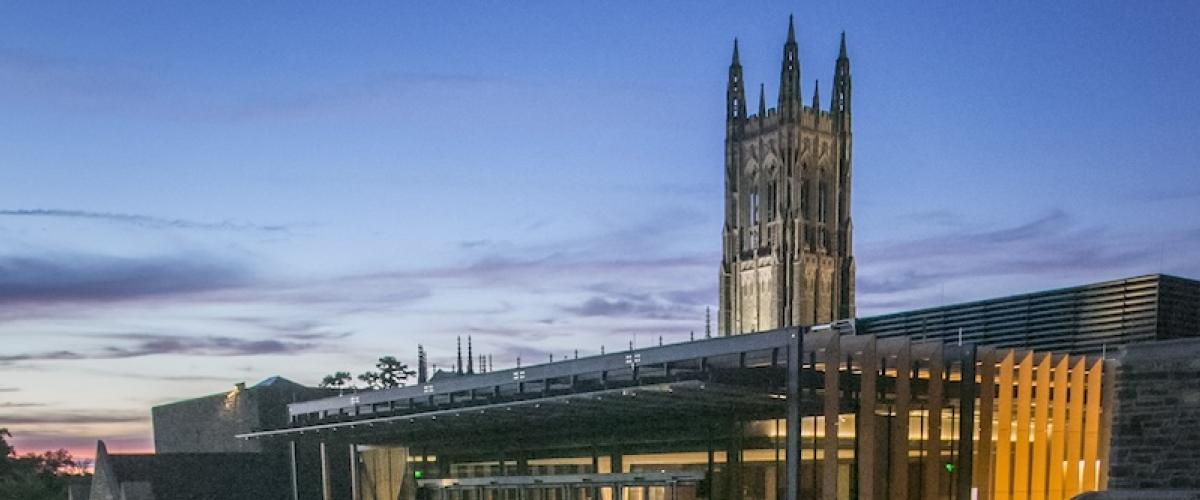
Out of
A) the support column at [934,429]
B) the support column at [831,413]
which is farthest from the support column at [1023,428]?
the support column at [831,413]

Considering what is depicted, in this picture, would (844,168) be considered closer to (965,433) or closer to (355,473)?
(355,473)

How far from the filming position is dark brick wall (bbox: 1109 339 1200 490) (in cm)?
2638

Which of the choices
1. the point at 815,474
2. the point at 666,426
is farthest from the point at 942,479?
the point at 666,426

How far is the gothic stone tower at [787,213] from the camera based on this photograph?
100750mm

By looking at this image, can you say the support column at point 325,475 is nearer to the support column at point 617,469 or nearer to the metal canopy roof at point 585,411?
the metal canopy roof at point 585,411

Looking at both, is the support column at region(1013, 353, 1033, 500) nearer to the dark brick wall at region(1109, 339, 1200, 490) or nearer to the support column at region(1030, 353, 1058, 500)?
the support column at region(1030, 353, 1058, 500)

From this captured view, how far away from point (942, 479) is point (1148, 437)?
4.49 metres

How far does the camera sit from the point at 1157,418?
1052 inches

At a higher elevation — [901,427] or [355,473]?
[901,427]

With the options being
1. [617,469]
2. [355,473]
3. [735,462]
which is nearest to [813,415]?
[735,462]

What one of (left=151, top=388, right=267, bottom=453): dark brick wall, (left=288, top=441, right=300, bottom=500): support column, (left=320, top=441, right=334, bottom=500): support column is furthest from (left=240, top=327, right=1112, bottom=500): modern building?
(left=151, top=388, right=267, bottom=453): dark brick wall

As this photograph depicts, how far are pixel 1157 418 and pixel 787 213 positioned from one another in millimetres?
75239

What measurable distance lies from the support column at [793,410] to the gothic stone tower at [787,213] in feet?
246

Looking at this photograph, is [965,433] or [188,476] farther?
[188,476]
